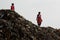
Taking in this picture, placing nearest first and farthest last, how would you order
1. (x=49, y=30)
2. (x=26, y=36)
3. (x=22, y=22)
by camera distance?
(x=26, y=36) < (x=22, y=22) < (x=49, y=30)

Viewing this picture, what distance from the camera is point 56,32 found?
43188 mm

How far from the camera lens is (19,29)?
119ft

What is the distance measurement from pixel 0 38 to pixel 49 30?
35.2ft

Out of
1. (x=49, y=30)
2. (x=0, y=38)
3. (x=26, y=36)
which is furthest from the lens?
(x=49, y=30)

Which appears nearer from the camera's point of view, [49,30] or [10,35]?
[10,35]

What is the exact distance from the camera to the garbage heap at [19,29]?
34.9m

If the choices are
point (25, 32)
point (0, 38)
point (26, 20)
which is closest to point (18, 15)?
point (26, 20)

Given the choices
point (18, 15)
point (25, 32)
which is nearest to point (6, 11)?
point (18, 15)

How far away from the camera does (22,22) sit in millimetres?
38531

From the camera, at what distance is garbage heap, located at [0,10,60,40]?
34875mm

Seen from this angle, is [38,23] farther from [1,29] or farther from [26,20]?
[1,29]

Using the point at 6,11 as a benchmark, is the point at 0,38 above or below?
below

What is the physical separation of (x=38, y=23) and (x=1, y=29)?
6.95 m

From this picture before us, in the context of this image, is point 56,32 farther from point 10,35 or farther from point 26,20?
point 10,35
